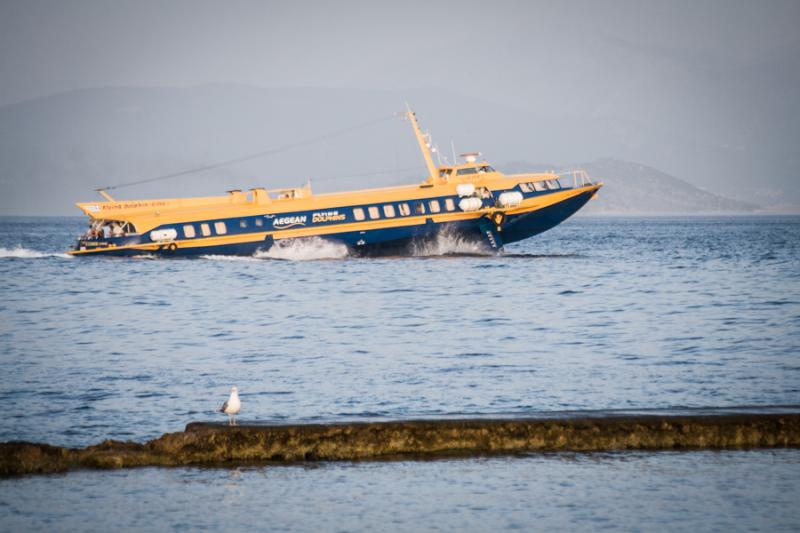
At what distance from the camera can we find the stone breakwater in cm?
1495

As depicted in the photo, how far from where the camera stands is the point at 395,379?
24062 millimetres

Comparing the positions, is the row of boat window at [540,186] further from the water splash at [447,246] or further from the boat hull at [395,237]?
the water splash at [447,246]

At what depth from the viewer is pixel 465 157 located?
6406 centimetres

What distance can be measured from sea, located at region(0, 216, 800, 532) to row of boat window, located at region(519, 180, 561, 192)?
6166mm

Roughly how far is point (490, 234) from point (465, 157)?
518 cm

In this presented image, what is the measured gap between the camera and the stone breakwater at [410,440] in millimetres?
14945

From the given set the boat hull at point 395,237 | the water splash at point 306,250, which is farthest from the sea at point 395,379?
the water splash at point 306,250

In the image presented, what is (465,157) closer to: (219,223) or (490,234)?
(490,234)

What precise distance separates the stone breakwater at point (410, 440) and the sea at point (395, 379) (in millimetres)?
274

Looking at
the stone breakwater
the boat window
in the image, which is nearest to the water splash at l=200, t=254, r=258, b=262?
the boat window

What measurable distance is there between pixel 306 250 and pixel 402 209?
649cm

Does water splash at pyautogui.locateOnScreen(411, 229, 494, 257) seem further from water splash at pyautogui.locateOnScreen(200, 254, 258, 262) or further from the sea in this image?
water splash at pyautogui.locateOnScreen(200, 254, 258, 262)

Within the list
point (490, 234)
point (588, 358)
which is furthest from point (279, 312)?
point (490, 234)

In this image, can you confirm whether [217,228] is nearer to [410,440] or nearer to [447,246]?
[447,246]
